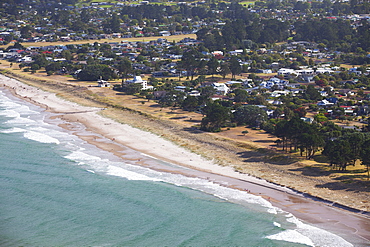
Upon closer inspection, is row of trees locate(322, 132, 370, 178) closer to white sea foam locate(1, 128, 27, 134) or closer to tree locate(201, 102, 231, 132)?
tree locate(201, 102, 231, 132)

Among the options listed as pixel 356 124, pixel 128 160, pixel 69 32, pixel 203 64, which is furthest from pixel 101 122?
pixel 69 32

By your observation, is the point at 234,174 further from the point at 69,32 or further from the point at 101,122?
the point at 69,32

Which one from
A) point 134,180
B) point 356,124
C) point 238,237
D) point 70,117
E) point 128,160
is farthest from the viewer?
point 70,117

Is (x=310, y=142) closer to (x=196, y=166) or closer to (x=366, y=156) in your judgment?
(x=366, y=156)

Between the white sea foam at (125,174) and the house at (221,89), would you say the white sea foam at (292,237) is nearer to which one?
the white sea foam at (125,174)

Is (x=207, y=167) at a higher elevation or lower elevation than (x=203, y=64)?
lower

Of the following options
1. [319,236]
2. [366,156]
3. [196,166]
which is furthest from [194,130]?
[319,236]

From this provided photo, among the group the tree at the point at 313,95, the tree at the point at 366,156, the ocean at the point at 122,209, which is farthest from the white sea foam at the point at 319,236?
the tree at the point at 313,95
